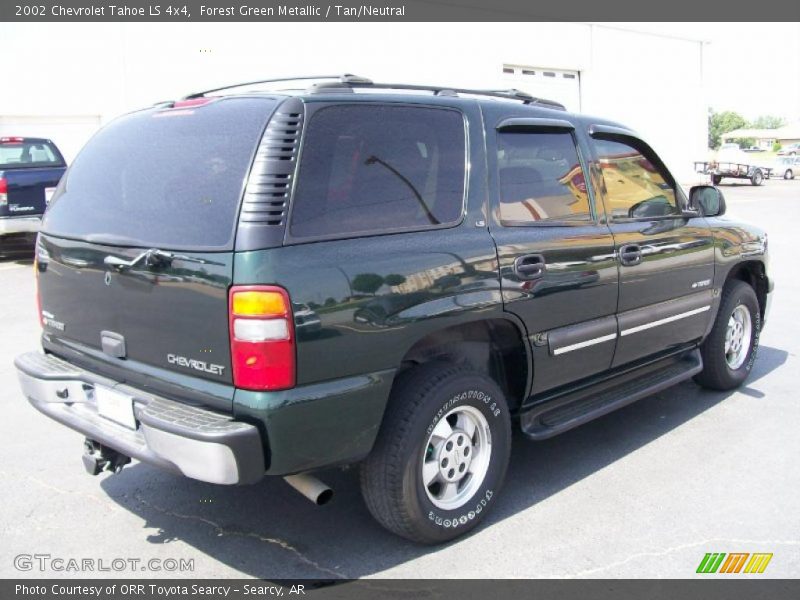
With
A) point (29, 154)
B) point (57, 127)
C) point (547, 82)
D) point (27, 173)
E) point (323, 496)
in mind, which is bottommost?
point (323, 496)

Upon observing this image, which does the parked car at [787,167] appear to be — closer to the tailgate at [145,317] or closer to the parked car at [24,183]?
the parked car at [24,183]

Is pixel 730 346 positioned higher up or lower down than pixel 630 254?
lower down

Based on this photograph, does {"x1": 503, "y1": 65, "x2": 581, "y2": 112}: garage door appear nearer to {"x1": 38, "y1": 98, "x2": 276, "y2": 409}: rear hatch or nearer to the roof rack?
the roof rack

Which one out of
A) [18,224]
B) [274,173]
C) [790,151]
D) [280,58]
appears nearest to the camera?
[274,173]

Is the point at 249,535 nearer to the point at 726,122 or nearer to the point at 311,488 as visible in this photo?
the point at 311,488

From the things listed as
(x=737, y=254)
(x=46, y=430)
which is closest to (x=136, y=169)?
(x=46, y=430)

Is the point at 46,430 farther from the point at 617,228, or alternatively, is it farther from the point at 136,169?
the point at 617,228

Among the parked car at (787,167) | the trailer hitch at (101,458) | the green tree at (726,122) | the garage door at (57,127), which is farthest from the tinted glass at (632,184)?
the green tree at (726,122)

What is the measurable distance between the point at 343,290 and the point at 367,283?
0.40 feet

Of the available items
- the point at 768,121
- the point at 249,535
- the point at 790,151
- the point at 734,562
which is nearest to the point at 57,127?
the point at 249,535

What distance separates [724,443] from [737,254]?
1.44 meters

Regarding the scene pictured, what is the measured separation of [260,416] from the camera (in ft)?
9.26

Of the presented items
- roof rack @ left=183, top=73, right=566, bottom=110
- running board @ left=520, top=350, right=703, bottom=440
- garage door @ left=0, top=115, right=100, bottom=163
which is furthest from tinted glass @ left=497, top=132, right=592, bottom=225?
garage door @ left=0, top=115, right=100, bottom=163

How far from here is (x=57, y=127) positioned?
17750 millimetres
